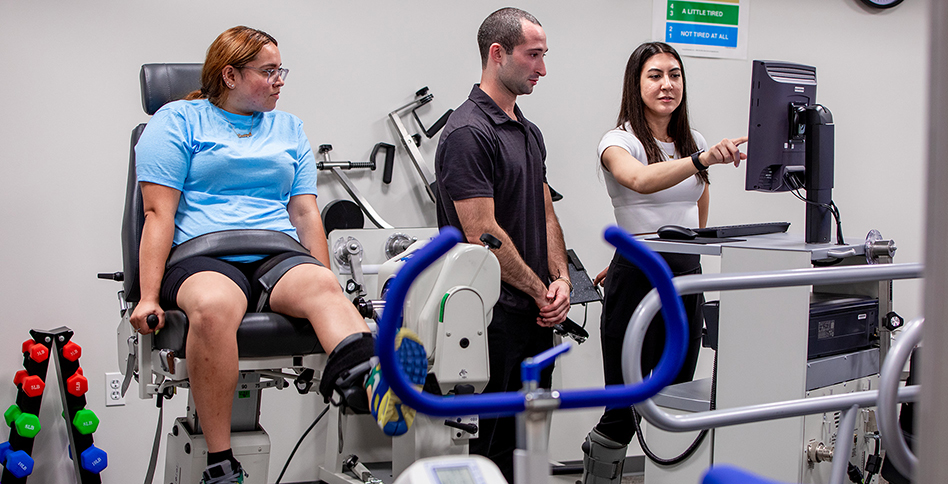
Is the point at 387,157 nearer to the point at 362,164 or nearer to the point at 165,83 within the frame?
the point at 362,164

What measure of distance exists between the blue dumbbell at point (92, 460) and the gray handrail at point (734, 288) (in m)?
2.02

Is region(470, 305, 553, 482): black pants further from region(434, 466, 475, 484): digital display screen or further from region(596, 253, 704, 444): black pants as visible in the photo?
region(434, 466, 475, 484): digital display screen

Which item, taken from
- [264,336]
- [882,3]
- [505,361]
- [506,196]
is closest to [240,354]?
[264,336]

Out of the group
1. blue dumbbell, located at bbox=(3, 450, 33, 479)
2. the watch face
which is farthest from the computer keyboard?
blue dumbbell, located at bbox=(3, 450, 33, 479)

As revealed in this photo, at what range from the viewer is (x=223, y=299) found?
1714mm

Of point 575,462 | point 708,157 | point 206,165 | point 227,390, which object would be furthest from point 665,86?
point 575,462

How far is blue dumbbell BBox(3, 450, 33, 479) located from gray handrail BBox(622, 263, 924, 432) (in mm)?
2120

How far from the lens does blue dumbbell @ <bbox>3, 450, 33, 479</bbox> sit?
2340 millimetres

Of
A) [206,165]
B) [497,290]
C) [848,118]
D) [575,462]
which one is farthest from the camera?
[848,118]

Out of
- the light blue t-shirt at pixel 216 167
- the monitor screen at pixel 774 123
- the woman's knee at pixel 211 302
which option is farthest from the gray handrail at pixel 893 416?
the light blue t-shirt at pixel 216 167

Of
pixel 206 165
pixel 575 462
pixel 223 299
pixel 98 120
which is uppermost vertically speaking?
pixel 98 120

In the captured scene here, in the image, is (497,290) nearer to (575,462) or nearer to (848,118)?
(575,462)

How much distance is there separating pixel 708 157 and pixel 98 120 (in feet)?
6.56

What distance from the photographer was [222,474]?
5.47 ft
